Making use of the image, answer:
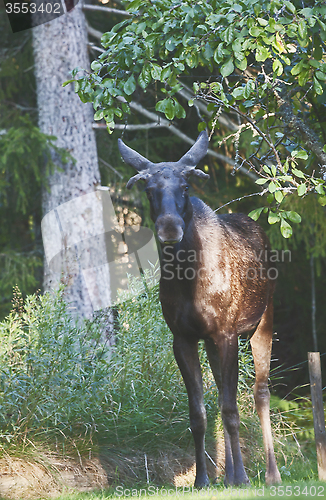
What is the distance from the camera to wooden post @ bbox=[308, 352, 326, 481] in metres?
4.43

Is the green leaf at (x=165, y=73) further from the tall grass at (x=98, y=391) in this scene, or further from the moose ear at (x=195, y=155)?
the tall grass at (x=98, y=391)

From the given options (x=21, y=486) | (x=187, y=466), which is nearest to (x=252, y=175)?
(x=187, y=466)

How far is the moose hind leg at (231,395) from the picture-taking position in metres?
4.33

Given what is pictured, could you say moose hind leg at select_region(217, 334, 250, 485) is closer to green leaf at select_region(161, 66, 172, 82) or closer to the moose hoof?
the moose hoof

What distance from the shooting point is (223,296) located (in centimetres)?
439

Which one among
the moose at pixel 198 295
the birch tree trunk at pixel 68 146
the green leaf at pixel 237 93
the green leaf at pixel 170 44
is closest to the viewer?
the green leaf at pixel 237 93

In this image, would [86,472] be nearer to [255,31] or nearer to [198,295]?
[198,295]


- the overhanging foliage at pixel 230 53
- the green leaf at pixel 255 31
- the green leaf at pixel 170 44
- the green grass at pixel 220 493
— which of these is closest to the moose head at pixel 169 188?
the overhanging foliage at pixel 230 53

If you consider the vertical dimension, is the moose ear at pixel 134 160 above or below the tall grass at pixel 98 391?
above

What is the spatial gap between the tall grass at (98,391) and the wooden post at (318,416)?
3.81 feet

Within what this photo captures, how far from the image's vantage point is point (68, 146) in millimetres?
8852

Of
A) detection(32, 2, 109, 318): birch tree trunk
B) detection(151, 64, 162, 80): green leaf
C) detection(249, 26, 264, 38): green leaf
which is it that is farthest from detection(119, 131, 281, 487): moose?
detection(32, 2, 109, 318): birch tree trunk

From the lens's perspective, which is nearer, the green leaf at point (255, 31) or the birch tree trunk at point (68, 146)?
the green leaf at point (255, 31)

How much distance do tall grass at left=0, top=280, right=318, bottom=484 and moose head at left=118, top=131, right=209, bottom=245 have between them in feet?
6.20
